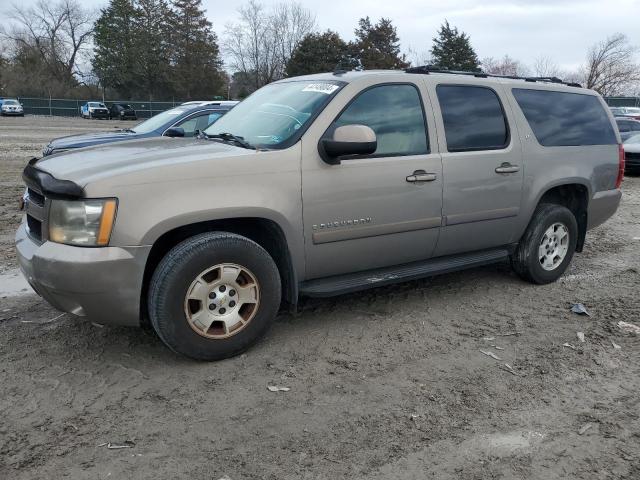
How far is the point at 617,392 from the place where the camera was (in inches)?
138

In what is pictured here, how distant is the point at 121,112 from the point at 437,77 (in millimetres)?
47267

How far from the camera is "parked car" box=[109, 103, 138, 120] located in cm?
4775

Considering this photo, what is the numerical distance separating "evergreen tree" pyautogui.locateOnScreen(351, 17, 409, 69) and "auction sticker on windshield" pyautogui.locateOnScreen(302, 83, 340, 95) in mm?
56196

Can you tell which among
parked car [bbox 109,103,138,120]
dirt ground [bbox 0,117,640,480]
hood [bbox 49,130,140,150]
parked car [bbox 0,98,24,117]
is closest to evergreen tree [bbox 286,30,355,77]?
parked car [bbox 109,103,138,120]

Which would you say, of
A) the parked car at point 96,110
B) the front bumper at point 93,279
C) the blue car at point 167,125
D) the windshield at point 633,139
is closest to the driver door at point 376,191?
the front bumper at point 93,279

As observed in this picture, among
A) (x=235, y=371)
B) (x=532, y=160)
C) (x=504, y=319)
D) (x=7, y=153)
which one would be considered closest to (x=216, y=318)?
A: (x=235, y=371)

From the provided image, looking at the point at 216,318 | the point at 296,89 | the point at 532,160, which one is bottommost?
the point at 216,318

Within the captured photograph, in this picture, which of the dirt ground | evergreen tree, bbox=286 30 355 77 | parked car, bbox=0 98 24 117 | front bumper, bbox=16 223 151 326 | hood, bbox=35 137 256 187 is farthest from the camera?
evergreen tree, bbox=286 30 355 77

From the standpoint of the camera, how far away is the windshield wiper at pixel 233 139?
3.99 meters

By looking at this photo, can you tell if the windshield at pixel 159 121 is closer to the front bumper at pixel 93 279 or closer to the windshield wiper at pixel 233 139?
the windshield wiper at pixel 233 139

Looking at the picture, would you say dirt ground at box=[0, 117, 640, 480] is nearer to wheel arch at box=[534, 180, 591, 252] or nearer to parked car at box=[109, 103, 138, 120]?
wheel arch at box=[534, 180, 591, 252]

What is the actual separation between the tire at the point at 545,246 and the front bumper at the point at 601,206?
0.78ft

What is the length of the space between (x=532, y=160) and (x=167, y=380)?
3.58 metres

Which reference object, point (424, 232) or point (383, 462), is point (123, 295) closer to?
point (383, 462)
